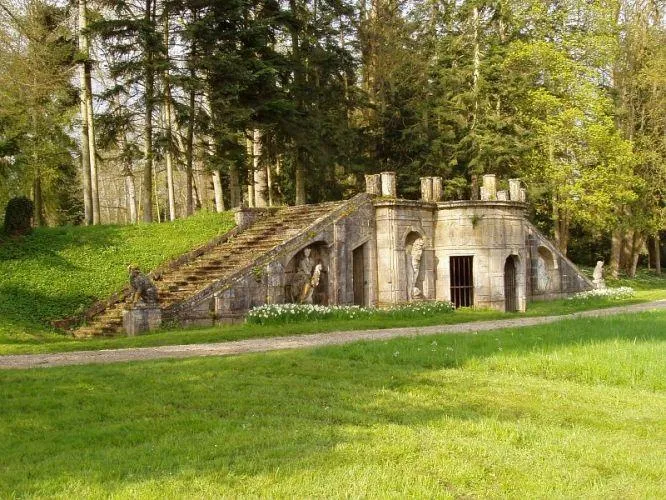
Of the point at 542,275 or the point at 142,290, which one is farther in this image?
the point at 542,275

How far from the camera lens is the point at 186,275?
2130 centimetres

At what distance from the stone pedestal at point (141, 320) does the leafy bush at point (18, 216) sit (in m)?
7.62

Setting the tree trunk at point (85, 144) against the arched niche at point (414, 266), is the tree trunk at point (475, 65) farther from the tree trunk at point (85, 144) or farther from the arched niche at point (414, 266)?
the tree trunk at point (85, 144)

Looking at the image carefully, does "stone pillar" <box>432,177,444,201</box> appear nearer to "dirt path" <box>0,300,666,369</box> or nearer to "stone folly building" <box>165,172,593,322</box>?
"stone folly building" <box>165,172,593,322</box>

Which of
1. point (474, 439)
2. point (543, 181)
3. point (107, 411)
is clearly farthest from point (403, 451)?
point (543, 181)

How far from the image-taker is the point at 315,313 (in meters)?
19.4

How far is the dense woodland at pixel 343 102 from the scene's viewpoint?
27.4 meters

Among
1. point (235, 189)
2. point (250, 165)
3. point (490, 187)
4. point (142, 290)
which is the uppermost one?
point (250, 165)

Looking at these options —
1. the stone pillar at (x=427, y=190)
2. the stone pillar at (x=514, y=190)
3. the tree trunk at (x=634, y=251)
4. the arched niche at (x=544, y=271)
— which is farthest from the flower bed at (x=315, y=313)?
the tree trunk at (x=634, y=251)

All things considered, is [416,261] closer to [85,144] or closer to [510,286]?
[510,286]

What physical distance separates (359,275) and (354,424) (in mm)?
15921

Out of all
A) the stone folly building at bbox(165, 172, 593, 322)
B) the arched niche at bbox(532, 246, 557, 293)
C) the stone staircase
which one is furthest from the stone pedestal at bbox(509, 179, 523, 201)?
the stone staircase

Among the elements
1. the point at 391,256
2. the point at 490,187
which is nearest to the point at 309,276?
the point at 391,256

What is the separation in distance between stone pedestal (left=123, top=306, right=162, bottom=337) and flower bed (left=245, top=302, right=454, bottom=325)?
7.44 ft
